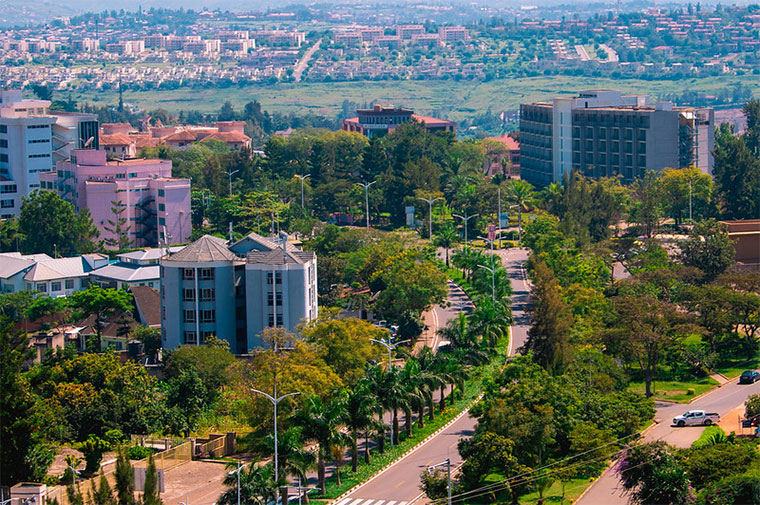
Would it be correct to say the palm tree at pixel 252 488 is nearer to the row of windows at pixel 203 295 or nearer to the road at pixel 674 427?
the road at pixel 674 427

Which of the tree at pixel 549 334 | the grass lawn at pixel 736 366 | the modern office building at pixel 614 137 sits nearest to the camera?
the tree at pixel 549 334

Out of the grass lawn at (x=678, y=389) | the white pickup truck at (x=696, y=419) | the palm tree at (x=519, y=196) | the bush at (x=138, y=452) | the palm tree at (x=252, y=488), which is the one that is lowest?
the bush at (x=138, y=452)

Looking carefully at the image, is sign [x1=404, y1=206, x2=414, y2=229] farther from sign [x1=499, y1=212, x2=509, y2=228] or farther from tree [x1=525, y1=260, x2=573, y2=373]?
tree [x1=525, y1=260, x2=573, y2=373]

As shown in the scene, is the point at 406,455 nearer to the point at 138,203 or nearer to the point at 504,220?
the point at 504,220

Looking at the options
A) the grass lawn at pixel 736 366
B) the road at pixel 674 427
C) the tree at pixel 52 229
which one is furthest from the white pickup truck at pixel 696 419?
the tree at pixel 52 229

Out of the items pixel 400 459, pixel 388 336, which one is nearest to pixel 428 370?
pixel 400 459

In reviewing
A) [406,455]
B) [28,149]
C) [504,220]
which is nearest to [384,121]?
[28,149]

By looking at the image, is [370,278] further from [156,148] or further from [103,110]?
[103,110]
